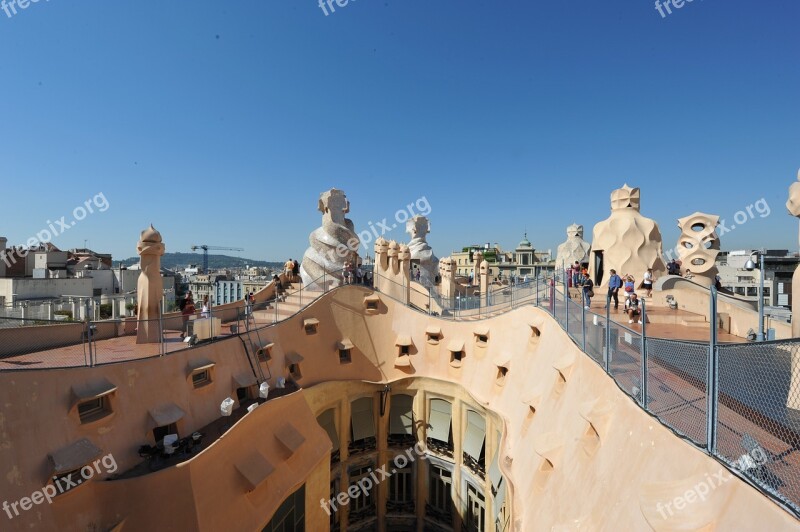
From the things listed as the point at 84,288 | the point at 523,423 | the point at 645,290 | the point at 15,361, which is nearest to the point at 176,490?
the point at 15,361

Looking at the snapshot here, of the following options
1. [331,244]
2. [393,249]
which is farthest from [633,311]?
[331,244]

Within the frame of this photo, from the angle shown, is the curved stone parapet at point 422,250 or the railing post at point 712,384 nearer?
the railing post at point 712,384

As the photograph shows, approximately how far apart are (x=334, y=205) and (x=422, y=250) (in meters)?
10.1

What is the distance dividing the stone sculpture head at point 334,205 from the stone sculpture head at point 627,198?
1454cm

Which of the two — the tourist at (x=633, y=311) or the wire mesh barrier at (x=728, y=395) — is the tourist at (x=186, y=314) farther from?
the tourist at (x=633, y=311)

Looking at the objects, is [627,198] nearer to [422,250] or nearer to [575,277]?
[575,277]

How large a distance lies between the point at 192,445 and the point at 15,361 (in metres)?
4.04

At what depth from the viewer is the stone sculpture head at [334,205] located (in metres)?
19.4

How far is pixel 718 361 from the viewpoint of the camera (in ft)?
13.3

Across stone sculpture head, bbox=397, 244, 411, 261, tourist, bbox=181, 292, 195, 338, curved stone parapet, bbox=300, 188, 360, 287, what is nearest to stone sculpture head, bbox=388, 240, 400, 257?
stone sculpture head, bbox=397, 244, 411, 261

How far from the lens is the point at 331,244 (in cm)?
1894

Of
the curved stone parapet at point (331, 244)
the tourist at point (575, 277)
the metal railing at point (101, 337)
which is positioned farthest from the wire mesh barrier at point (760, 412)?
the curved stone parapet at point (331, 244)

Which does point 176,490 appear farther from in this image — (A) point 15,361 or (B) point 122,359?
(A) point 15,361

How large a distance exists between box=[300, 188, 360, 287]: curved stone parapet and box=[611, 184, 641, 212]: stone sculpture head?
46.3 feet
